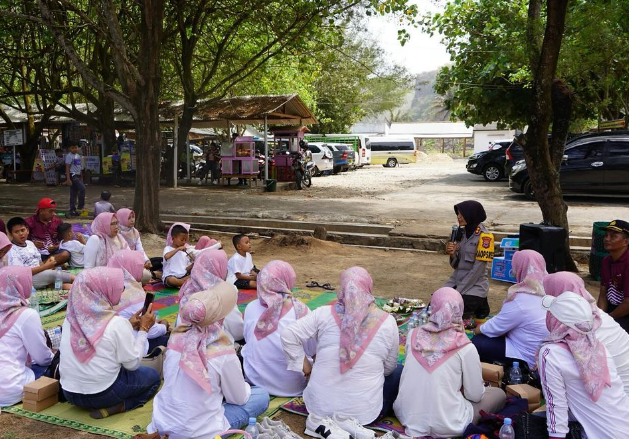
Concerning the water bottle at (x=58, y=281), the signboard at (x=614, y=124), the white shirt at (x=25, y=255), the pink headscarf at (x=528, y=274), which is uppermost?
the signboard at (x=614, y=124)

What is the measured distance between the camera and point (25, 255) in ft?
22.5

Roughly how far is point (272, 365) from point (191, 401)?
0.94 metres

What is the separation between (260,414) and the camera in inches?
158

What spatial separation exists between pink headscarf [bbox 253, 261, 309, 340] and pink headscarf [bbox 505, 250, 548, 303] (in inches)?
67.1

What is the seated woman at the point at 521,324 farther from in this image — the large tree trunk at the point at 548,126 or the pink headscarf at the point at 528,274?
the large tree trunk at the point at 548,126

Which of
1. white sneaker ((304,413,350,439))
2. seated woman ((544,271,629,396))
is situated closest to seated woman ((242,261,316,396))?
white sneaker ((304,413,350,439))

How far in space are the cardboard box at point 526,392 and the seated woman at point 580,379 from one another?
2.39 ft

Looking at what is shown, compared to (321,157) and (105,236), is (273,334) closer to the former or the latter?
(105,236)

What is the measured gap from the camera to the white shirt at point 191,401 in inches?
136

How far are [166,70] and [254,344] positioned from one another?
19.6 meters

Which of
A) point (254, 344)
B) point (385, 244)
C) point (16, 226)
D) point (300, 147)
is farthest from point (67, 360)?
point (300, 147)

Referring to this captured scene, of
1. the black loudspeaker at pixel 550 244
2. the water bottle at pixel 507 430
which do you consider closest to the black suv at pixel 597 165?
the black loudspeaker at pixel 550 244

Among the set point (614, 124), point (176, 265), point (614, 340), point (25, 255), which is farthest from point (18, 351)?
point (614, 124)

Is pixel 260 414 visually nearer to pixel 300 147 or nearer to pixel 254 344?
pixel 254 344
